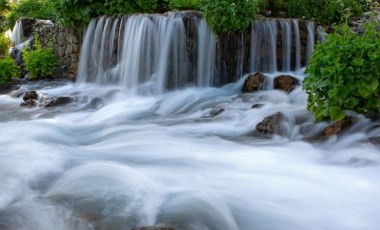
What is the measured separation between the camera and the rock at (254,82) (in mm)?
8750

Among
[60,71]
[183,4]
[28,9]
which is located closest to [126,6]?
[183,4]

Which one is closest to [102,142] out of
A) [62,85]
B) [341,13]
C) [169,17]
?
[169,17]

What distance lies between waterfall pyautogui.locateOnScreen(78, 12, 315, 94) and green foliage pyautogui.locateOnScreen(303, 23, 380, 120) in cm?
376

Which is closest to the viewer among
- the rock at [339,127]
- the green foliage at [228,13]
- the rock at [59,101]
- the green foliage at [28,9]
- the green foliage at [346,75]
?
the green foliage at [346,75]

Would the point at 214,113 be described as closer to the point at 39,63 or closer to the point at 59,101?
the point at 59,101

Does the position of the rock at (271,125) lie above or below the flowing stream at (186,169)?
above

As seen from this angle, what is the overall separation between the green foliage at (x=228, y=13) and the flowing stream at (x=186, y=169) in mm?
1697

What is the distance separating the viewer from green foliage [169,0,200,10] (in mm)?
11223

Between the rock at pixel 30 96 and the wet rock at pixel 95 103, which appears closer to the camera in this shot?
the wet rock at pixel 95 103

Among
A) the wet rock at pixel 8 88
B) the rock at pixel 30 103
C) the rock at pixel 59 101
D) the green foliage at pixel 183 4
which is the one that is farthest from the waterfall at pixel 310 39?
the wet rock at pixel 8 88

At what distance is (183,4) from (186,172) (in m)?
7.62

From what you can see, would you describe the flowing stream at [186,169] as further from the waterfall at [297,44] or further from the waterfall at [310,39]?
the waterfall at [310,39]

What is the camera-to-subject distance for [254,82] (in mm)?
8781

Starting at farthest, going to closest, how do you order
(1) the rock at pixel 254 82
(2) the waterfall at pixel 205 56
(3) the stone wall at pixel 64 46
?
(3) the stone wall at pixel 64 46, (2) the waterfall at pixel 205 56, (1) the rock at pixel 254 82
